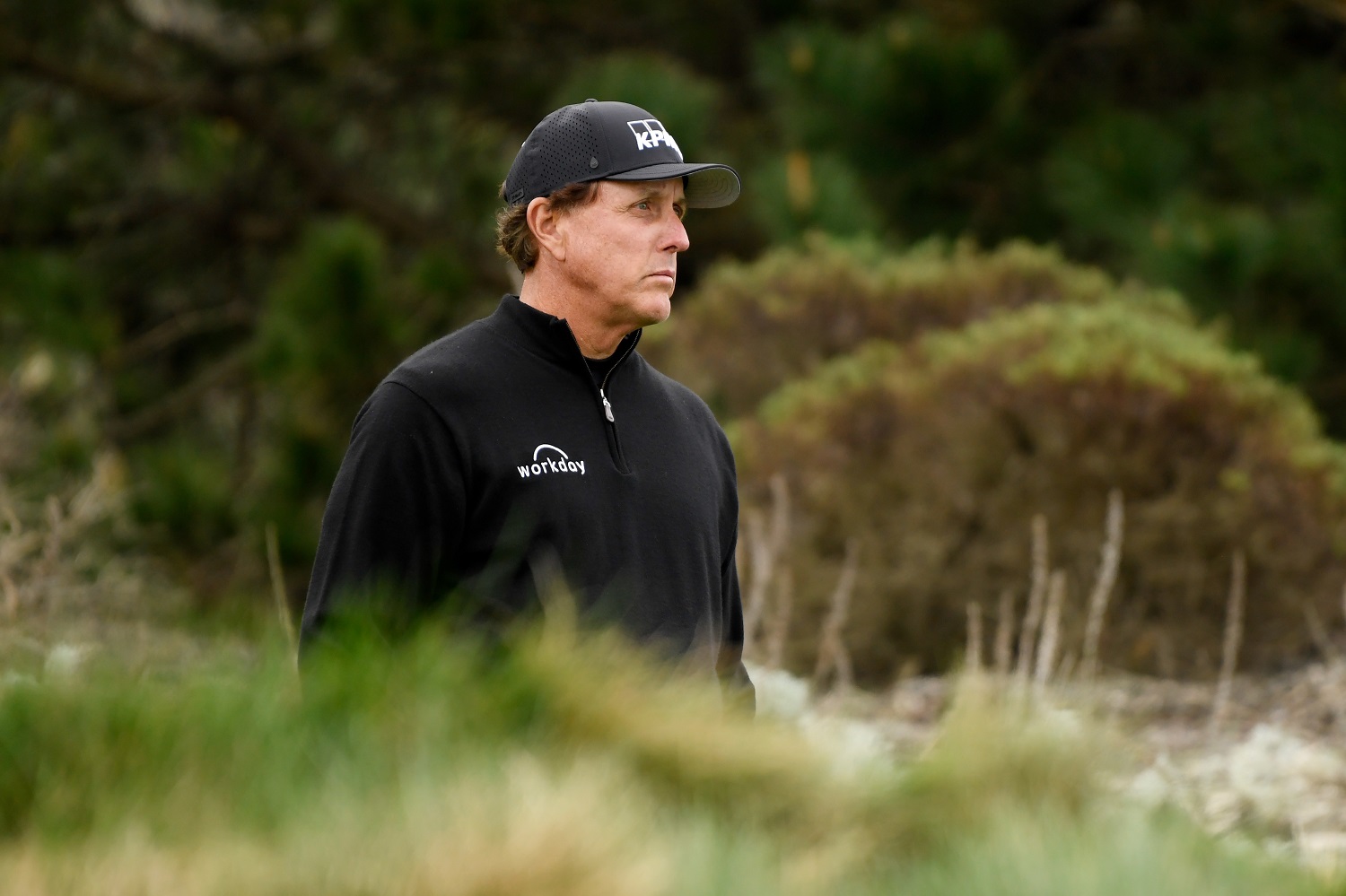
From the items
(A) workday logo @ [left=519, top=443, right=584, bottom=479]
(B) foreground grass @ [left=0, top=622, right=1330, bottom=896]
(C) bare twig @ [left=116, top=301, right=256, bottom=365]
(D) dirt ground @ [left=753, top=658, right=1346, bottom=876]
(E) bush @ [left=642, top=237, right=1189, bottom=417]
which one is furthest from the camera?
(C) bare twig @ [left=116, top=301, right=256, bottom=365]

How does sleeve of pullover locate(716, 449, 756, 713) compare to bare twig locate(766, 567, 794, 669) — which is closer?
sleeve of pullover locate(716, 449, 756, 713)

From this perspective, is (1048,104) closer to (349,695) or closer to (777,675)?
(777,675)

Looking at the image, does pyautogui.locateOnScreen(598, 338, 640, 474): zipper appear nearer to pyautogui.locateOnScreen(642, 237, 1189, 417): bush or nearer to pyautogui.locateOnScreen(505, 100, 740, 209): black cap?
pyautogui.locateOnScreen(505, 100, 740, 209): black cap

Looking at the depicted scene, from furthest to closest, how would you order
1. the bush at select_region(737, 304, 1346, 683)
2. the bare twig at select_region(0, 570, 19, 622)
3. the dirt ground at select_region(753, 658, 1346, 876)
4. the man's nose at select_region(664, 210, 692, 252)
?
1. the bush at select_region(737, 304, 1346, 683)
2. the bare twig at select_region(0, 570, 19, 622)
3. the man's nose at select_region(664, 210, 692, 252)
4. the dirt ground at select_region(753, 658, 1346, 876)

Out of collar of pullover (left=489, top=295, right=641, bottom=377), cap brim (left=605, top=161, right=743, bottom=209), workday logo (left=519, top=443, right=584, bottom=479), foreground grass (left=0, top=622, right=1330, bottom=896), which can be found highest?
cap brim (left=605, top=161, right=743, bottom=209)

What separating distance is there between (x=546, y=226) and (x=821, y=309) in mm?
5455

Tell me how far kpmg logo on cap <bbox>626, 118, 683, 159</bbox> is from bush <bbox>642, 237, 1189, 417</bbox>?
17.4ft

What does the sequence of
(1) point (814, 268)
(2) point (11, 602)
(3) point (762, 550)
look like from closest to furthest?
(2) point (11, 602)
(3) point (762, 550)
(1) point (814, 268)

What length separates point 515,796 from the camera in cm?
184

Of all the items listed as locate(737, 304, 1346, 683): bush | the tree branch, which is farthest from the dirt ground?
the tree branch

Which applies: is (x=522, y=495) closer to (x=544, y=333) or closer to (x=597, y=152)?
(x=544, y=333)

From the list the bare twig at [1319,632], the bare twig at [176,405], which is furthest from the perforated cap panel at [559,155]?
the bare twig at [176,405]

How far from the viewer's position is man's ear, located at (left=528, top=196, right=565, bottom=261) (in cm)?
332

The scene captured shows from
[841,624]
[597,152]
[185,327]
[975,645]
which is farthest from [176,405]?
[597,152]
